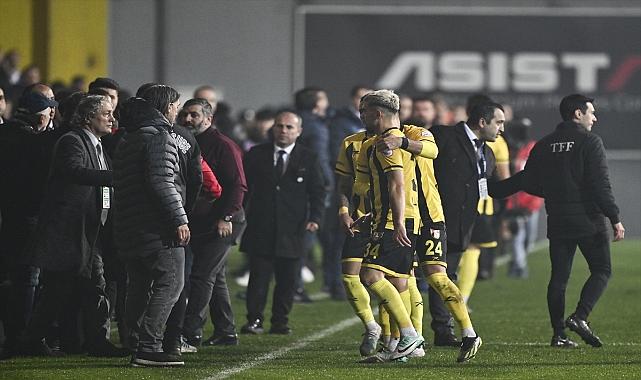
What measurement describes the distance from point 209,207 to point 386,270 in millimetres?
1716

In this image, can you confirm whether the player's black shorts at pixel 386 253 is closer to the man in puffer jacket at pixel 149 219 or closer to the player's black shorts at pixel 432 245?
the player's black shorts at pixel 432 245

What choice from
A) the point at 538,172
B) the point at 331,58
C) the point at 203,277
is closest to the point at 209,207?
the point at 203,277

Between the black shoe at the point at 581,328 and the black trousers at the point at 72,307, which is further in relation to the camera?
the black shoe at the point at 581,328

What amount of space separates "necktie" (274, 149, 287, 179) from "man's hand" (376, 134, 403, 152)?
344cm

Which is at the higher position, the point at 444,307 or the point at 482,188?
the point at 482,188

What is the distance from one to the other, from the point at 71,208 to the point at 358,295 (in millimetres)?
1995

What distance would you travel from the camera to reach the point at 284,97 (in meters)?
27.8

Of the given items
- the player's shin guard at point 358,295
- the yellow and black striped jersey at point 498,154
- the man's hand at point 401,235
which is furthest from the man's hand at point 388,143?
the yellow and black striped jersey at point 498,154

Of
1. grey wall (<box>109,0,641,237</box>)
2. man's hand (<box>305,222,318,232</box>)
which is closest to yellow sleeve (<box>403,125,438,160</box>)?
man's hand (<box>305,222,318,232</box>)

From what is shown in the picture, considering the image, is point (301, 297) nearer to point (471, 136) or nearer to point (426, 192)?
point (471, 136)

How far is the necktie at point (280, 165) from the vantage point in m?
13.4

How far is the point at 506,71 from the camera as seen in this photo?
1067 inches

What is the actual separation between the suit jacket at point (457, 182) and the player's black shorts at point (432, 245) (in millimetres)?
1141

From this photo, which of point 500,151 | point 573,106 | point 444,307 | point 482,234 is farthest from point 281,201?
point 573,106
